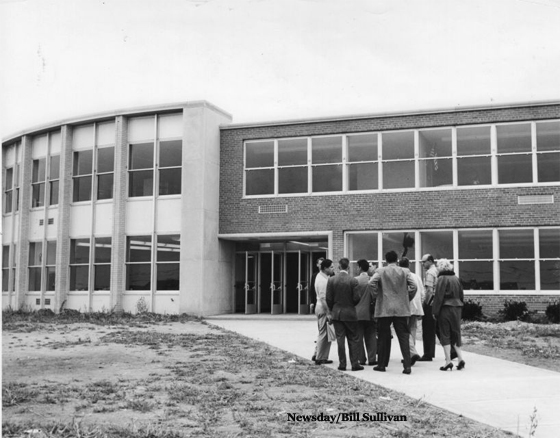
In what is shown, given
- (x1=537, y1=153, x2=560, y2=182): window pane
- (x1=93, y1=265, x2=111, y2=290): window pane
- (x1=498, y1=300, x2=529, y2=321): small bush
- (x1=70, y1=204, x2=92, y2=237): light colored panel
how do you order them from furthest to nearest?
(x1=70, y1=204, x2=92, y2=237): light colored panel
(x1=93, y1=265, x2=111, y2=290): window pane
(x1=537, y1=153, x2=560, y2=182): window pane
(x1=498, y1=300, x2=529, y2=321): small bush

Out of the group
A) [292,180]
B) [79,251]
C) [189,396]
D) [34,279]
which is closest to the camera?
[189,396]

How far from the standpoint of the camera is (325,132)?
2347 cm

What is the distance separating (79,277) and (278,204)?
784 cm

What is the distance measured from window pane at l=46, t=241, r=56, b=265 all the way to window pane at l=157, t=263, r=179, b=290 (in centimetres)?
486

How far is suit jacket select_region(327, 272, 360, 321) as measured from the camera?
10477mm

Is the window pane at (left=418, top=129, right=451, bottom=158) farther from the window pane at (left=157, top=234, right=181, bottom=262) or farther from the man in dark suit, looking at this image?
the man in dark suit

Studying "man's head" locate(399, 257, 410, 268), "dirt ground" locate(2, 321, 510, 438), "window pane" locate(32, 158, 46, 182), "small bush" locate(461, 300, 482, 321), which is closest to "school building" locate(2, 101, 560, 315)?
"window pane" locate(32, 158, 46, 182)

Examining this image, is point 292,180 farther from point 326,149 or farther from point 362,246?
point 362,246

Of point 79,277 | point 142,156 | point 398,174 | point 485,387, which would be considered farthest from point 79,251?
point 485,387

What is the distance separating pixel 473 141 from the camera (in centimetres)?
2231

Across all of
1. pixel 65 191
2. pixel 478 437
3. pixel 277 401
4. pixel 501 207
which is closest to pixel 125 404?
pixel 277 401

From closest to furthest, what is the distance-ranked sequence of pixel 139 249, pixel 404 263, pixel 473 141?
pixel 404 263 → pixel 473 141 → pixel 139 249

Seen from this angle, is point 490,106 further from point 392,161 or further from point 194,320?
point 194,320

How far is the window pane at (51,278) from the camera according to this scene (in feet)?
84.9
